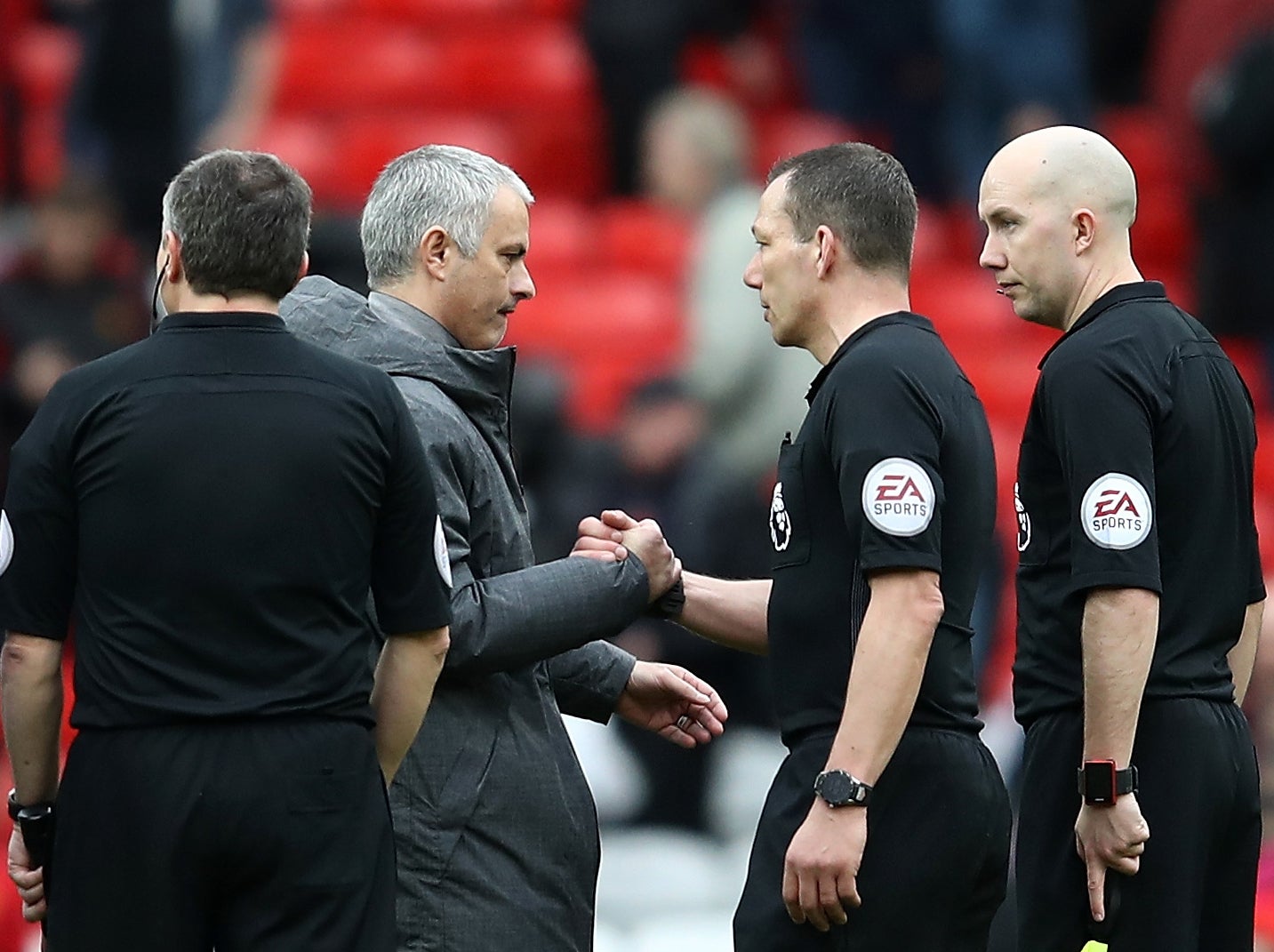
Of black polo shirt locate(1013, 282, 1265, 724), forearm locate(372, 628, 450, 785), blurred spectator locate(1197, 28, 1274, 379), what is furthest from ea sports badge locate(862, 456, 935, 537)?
blurred spectator locate(1197, 28, 1274, 379)

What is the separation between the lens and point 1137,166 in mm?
9758

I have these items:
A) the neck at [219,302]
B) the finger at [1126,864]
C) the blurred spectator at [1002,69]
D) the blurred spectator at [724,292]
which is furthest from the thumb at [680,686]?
the blurred spectator at [1002,69]

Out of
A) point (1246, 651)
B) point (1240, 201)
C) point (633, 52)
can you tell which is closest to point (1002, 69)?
point (1240, 201)

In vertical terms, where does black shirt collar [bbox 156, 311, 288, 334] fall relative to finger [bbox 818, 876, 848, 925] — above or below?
above

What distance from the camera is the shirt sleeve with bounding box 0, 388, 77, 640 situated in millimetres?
3113

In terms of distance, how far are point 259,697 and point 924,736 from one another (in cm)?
101

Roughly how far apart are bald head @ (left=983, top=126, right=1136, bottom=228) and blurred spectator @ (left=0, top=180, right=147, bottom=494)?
4.37 m

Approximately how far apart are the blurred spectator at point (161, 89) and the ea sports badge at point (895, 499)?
5.86m

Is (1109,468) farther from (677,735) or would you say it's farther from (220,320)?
(220,320)

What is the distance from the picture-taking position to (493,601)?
350cm

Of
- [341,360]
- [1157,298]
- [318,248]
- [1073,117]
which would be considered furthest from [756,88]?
[341,360]

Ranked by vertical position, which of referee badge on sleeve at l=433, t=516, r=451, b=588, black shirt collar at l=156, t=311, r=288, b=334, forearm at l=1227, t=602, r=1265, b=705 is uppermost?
black shirt collar at l=156, t=311, r=288, b=334

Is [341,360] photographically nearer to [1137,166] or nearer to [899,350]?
[899,350]

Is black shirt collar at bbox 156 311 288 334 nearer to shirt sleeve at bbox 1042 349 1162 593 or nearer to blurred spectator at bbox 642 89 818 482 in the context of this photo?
shirt sleeve at bbox 1042 349 1162 593
